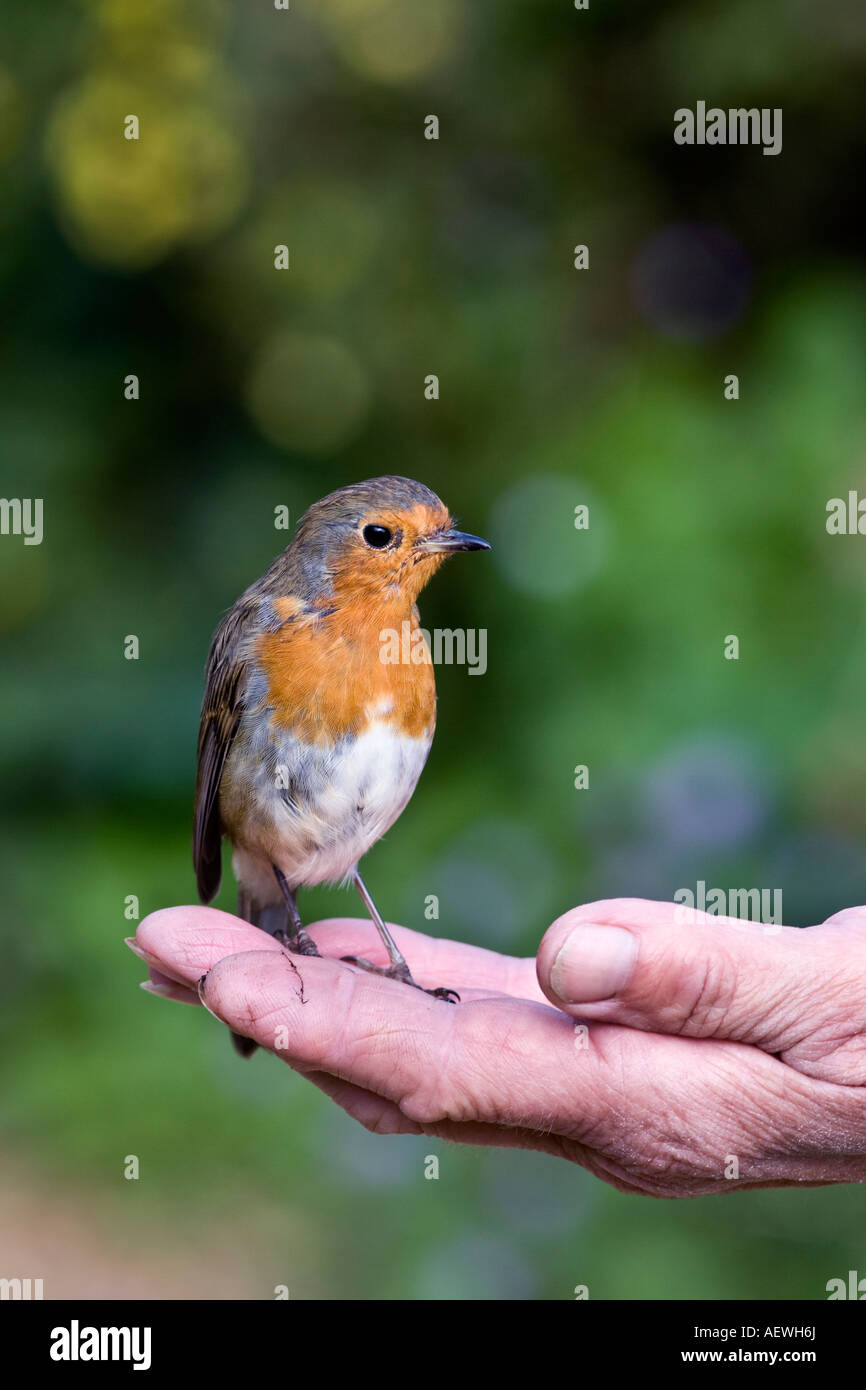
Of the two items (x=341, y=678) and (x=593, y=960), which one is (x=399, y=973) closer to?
(x=341, y=678)

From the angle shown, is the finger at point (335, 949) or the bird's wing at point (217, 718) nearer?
the finger at point (335, 949)

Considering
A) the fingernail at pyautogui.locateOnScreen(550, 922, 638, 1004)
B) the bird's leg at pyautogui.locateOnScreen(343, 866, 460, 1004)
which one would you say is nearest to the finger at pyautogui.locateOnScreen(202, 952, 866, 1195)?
the fingernail at pyautogui.locateOnScreen(550, 922, 638, 1004)

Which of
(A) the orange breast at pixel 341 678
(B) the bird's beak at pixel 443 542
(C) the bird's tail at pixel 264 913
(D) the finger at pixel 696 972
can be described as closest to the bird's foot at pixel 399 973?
(C) the bird's tail at pixel 264 913

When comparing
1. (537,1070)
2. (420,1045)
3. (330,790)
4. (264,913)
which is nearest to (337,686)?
(330,790)

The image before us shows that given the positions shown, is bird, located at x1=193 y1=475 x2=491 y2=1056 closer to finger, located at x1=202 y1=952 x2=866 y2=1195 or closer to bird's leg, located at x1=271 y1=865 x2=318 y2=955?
bird's leg, located at x1=271 y1=865 x2=318 y2=955

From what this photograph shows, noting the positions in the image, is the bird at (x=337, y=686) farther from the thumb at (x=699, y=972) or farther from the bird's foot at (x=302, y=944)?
the thumb at (x=699, y=972)

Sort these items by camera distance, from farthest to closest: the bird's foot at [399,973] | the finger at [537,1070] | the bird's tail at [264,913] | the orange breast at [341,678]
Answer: the bird's tail at [264,913]
the bird's foot at [399,973]
the orange breast at [341,678]
the finger at [537,1070]

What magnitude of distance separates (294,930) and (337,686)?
78 centimetres

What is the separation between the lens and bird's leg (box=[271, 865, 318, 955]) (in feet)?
10.8

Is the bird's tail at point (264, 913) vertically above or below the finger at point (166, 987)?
above

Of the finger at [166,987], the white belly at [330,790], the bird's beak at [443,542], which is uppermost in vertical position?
the bird's beak at [443,542]

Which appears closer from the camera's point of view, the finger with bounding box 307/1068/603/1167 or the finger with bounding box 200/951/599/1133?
the finger with bounding box 200/951/599/1133

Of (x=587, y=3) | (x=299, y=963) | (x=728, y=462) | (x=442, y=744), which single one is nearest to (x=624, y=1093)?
(x=299, y=963)

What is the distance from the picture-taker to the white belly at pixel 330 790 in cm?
295
